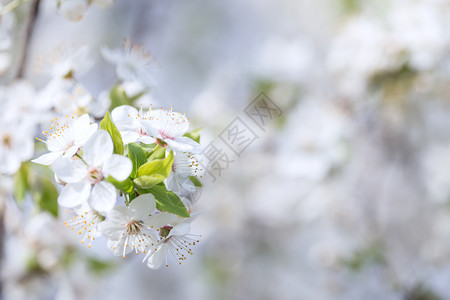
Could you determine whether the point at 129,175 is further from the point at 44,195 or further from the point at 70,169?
the point at 44,195

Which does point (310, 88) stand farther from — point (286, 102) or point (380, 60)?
point (380, 60)

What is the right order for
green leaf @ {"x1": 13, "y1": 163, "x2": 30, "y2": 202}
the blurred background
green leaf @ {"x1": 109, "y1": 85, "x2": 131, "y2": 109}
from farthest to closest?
the blurred background < green leaf @ {"x1": 13, "y1": 163, "x2": 30, "y2": 202} < green leaf @ {"x1": 109, "y1": 85, "x2": 131, "y2": 109}

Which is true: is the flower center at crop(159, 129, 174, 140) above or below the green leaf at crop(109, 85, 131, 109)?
below

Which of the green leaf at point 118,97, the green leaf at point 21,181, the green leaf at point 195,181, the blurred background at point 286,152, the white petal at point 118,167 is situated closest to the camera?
the white petal at point 118,167

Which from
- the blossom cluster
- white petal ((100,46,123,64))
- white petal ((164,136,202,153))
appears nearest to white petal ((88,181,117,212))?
the blossom cluster

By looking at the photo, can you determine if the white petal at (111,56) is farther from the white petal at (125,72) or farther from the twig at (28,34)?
the twig at (28,34)

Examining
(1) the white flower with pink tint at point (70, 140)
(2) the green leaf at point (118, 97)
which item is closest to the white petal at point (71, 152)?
(1) the white flower with pink tint at point (70, 140)

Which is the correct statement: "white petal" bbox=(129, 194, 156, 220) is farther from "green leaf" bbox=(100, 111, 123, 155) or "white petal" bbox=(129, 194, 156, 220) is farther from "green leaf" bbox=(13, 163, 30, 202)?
"green leaf" bbox=(13, 163, 30, 202)
